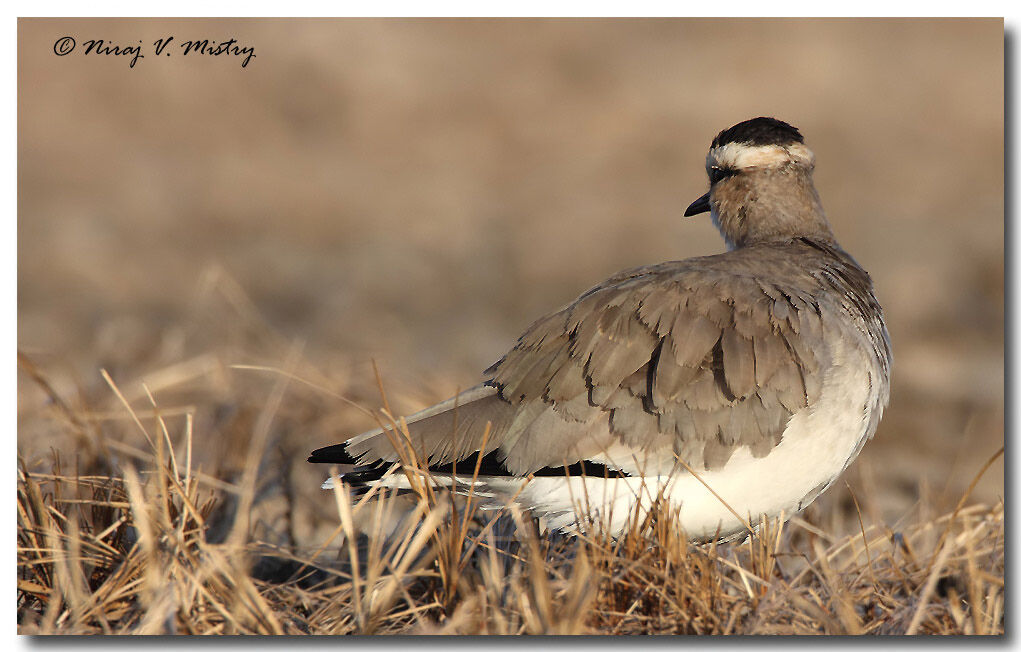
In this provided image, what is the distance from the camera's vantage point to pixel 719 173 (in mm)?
3994

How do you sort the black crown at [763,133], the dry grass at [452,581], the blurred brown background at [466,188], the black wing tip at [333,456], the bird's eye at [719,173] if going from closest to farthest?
the dry grass at [452,581] < the black wing tip at [333,456] < the black crown at [763,133] < the bird's eye at [719,173] < the blurred brown background at [466,188]

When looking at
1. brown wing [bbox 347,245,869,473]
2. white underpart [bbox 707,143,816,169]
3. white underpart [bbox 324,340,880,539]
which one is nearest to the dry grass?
white underpart [bbox 324,340,880,539]

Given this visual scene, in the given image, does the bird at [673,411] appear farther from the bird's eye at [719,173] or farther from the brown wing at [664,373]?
the bird's eye at [719,173]

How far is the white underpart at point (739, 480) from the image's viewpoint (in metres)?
3.03

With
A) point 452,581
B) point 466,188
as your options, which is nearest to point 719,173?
point 452,581

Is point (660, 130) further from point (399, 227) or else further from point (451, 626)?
point (451, 626)

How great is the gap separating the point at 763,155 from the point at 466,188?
6.07 m

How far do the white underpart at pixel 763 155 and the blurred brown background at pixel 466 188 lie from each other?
4.11 ft

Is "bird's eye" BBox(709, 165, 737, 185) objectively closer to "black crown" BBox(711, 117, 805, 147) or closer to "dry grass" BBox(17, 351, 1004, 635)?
"black crown" BBox(711, 117, 805, 147)

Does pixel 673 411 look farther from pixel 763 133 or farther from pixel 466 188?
pixel 466 188

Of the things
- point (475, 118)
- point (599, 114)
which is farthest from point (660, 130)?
point (475, 118)

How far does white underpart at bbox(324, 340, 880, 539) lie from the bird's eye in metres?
1.02

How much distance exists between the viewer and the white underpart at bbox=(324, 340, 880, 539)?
9.93ft

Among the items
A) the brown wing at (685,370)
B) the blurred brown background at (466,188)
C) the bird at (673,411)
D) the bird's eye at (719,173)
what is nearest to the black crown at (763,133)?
the bird's eye at (719,173)
